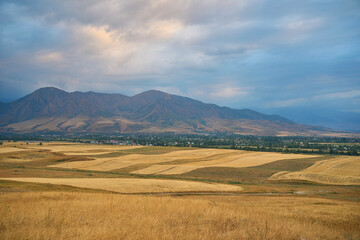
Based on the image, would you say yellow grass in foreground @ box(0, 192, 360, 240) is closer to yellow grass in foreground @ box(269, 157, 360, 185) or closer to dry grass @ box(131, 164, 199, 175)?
yellow grass in foreground @ box(269, 157, 360, 185)

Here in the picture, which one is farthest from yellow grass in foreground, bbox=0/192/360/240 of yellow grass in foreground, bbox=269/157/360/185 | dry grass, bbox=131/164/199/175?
dry grass, bbox=131/164/199/175

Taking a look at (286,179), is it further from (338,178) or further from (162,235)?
(162,235)

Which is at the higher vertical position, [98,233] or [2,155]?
[98,233]

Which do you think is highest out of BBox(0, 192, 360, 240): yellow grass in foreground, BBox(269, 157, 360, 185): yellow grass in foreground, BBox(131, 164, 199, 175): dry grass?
BBox(0, 192, 360, 240): yellow grass in foreground

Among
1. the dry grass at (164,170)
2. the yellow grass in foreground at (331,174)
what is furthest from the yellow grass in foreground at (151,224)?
the dry grass at (164,170)

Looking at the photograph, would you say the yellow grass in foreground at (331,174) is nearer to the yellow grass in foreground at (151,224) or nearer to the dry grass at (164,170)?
the dry grass at (164,170)

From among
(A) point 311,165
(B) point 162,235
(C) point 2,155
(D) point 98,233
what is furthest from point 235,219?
(C) point 2,155

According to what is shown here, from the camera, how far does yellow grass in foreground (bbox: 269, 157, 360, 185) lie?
66.4m

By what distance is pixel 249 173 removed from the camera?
7744 centimetres

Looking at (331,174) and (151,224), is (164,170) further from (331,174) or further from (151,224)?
(151,224)

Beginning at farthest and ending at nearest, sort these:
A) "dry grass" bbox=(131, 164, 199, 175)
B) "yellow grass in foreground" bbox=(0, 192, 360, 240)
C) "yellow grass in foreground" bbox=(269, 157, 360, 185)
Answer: "dry grass" bbox=(131, 164, 199, 175) < "yellow grass in foreground" bbox=(269, 157, 360, 185) < "yellow grass in foreground" bbox=(0, 192, 360, 240)

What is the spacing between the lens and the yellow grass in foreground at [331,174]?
66412 mm

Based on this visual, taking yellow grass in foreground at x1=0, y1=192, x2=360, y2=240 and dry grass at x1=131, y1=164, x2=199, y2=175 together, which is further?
dry grass at x1=131, y1=164, x2=199, y2=175

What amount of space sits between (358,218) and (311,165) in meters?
81.2
